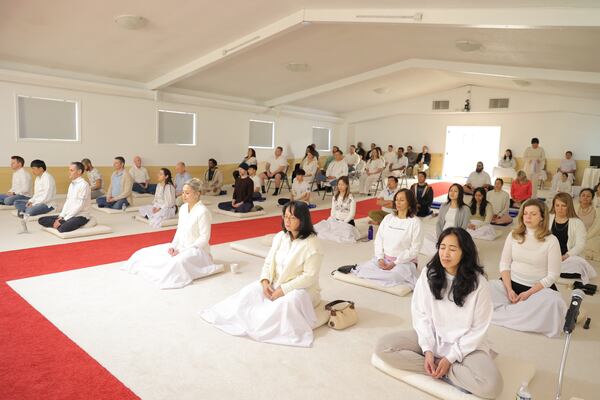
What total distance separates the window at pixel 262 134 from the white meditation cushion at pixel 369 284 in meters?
9.64

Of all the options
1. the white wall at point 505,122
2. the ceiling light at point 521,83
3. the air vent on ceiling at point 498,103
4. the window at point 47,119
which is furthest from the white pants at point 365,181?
the window at point 47,119

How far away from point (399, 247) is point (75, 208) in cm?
438

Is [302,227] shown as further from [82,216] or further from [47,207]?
[47,207]

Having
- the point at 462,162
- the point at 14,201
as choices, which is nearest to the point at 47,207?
the point at 14,201

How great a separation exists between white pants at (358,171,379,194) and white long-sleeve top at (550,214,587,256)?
7.38m

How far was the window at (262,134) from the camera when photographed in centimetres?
1365

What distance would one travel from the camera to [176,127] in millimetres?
11328

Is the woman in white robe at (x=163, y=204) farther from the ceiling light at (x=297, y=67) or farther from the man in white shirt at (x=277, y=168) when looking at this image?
the ceiling light at (x=297, y=67)

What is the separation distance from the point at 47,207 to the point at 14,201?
4.14 ft

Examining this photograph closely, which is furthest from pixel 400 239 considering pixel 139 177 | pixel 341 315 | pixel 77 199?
pixel 139 177

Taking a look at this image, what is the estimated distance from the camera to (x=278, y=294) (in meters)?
3.14

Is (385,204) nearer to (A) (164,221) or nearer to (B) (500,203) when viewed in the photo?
(B) (500,203)

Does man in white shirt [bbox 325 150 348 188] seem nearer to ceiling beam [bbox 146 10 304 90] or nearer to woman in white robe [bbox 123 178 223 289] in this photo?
ceiling beam [bbox 146 10 304 90]

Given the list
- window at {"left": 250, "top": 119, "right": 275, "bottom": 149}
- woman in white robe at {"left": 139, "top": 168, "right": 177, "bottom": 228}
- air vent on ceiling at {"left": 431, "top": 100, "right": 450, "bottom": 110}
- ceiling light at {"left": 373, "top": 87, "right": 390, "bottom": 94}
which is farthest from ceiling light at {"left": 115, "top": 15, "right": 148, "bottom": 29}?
air vent on ceiling at {"left": 431, "top": 100, "right": 450, "bottom": 110}
